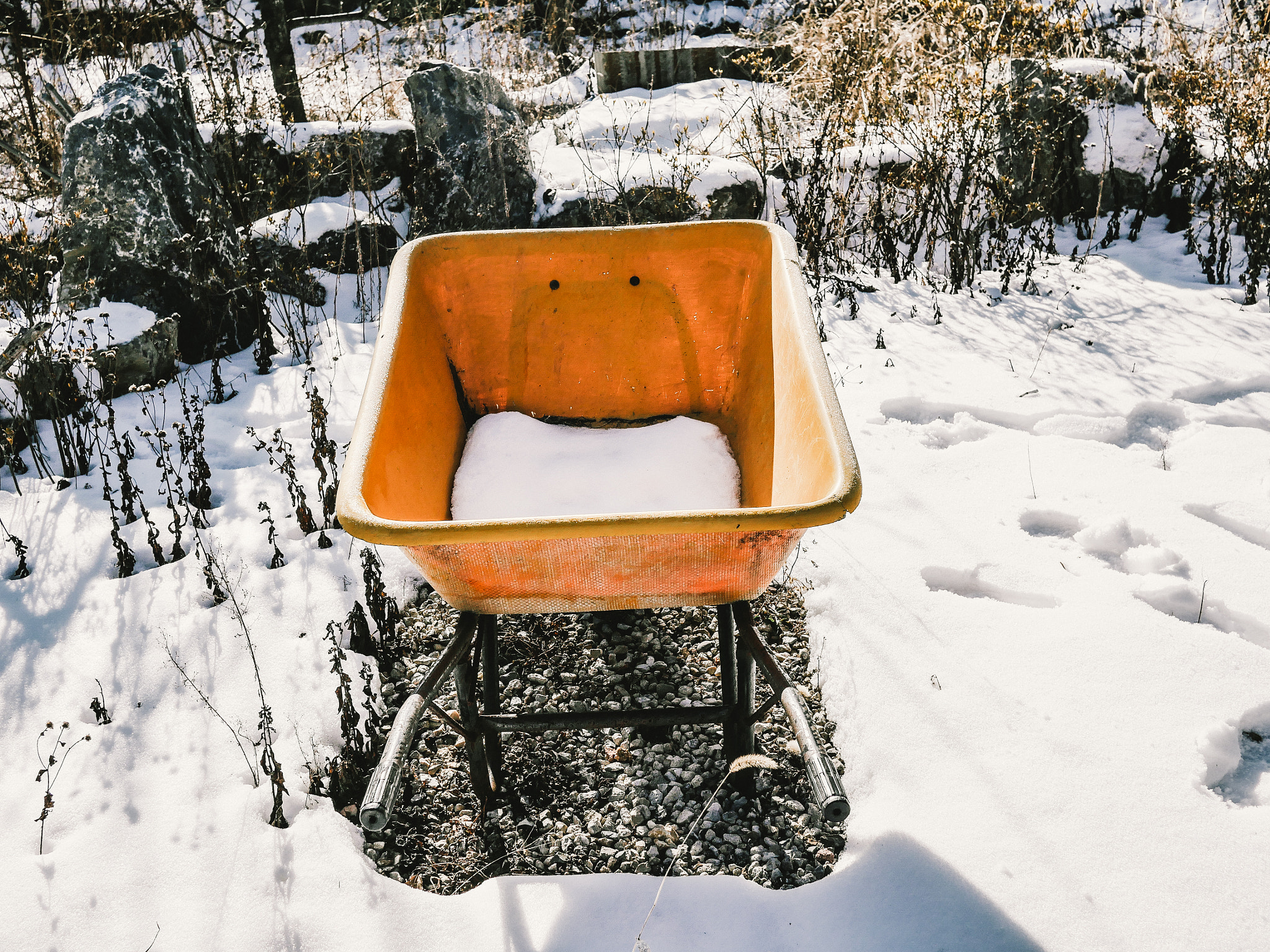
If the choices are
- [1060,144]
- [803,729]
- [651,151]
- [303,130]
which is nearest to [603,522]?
[803,729]

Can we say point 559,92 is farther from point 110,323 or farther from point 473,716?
point 473,716

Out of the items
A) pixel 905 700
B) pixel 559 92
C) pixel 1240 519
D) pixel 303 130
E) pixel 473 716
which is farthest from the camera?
pixel 559 92

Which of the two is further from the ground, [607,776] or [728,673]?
[728,673]

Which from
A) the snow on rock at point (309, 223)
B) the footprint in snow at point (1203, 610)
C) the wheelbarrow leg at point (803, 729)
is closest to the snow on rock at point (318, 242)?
the snow on rock at point (309, 223)

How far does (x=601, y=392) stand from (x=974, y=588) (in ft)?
4.04

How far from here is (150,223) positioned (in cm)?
378

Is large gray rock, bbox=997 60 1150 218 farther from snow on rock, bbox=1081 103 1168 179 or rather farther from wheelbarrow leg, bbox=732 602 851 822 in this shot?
wheelbarrow leg, bbox=732 602 851 822

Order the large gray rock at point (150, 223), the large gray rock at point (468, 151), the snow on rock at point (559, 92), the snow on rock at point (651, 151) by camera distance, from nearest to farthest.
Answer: the large gray rock at point (150, 223) → the large gray rock at point (468, 151) → the snow on rock at point (651, 151) → the snow on rock at point (559, 92)

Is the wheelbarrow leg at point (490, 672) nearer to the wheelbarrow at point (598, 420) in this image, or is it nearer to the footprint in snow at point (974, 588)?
the wheelbarrow at point (598, 420)

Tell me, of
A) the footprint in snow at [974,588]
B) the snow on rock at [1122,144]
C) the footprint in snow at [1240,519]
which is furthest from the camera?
the snow on rock at [1122,144]

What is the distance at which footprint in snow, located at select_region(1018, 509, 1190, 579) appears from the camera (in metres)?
2.39

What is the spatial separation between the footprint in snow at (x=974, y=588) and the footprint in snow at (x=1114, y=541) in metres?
0.30

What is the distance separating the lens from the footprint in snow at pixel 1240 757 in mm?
1800

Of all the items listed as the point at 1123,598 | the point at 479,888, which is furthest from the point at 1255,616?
the point at 479,888
